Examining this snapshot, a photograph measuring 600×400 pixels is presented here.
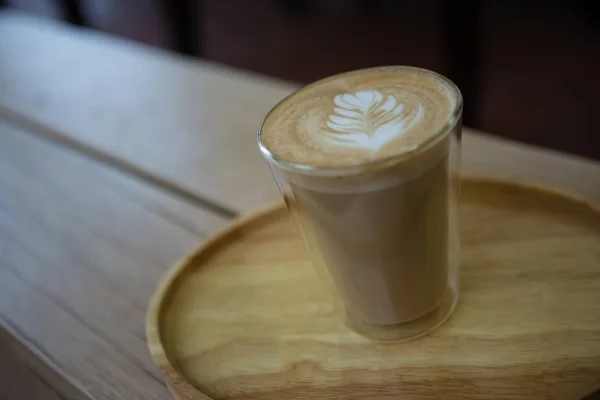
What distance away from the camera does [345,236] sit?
403 mm

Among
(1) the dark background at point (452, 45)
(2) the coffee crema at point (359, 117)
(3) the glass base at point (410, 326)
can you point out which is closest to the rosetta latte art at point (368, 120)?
(2) the coffee crema at point (359, 117)

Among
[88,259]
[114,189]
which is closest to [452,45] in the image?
[114,189]

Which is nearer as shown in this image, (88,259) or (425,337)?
(425,337)

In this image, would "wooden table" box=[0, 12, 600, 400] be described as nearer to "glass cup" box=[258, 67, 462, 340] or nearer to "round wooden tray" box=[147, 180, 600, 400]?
"round wooden tray" box=[147, 180, 600, 400]

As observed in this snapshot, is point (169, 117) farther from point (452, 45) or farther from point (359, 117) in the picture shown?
point (452, 45)

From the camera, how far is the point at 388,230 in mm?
395

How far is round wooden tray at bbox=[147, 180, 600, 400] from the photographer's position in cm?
39

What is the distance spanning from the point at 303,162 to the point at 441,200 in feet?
0.33

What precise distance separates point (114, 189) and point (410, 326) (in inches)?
15.9

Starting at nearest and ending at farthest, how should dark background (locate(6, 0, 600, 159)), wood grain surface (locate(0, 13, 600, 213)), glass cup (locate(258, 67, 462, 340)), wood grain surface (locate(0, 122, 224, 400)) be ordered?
glass cup (locate(258, 67, 462, 340)) → wood grain surface (locate(0, 122, 224, 400)) → wood grain surface (locate(0, 13, 600, 213)) → dark background (locate(6, 0, 600, 159))

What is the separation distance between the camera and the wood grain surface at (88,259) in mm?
481

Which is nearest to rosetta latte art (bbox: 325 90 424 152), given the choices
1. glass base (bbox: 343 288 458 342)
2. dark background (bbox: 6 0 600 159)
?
glass base (bbox: 343 288 458 342)

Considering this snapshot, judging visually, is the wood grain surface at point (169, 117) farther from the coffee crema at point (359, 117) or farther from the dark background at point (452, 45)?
the dark background at point (452, 45)

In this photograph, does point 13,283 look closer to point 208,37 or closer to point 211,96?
point 211,96
